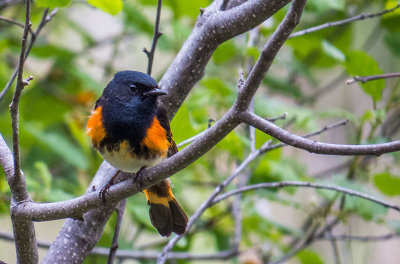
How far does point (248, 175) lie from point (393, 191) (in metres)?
0.91

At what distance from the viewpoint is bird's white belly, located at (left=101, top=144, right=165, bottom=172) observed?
7.27ft

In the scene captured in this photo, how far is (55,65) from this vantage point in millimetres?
3781

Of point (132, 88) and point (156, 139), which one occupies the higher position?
point (132, 88)

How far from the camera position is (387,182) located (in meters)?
2.83

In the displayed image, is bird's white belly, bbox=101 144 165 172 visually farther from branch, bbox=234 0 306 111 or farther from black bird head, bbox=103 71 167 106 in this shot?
branch, bbox=234 0 306 111

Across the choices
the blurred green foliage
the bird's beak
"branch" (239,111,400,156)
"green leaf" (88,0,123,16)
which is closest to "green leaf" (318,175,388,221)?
the blurred green foliage

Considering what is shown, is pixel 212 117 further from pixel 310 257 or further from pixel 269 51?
pixel 269 51

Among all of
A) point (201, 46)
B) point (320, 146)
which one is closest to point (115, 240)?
point (201, 46)

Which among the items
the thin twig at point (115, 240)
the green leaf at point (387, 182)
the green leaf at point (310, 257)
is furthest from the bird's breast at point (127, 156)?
the green leaf at point (310, 257)

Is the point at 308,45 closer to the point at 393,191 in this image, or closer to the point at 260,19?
the point at 393,191

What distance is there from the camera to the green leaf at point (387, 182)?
110 inches

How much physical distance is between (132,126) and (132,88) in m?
0.24

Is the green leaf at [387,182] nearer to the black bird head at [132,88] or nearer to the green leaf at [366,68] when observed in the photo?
the green leaf at [366,68]

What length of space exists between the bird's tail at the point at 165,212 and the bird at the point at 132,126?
0.98 feet
